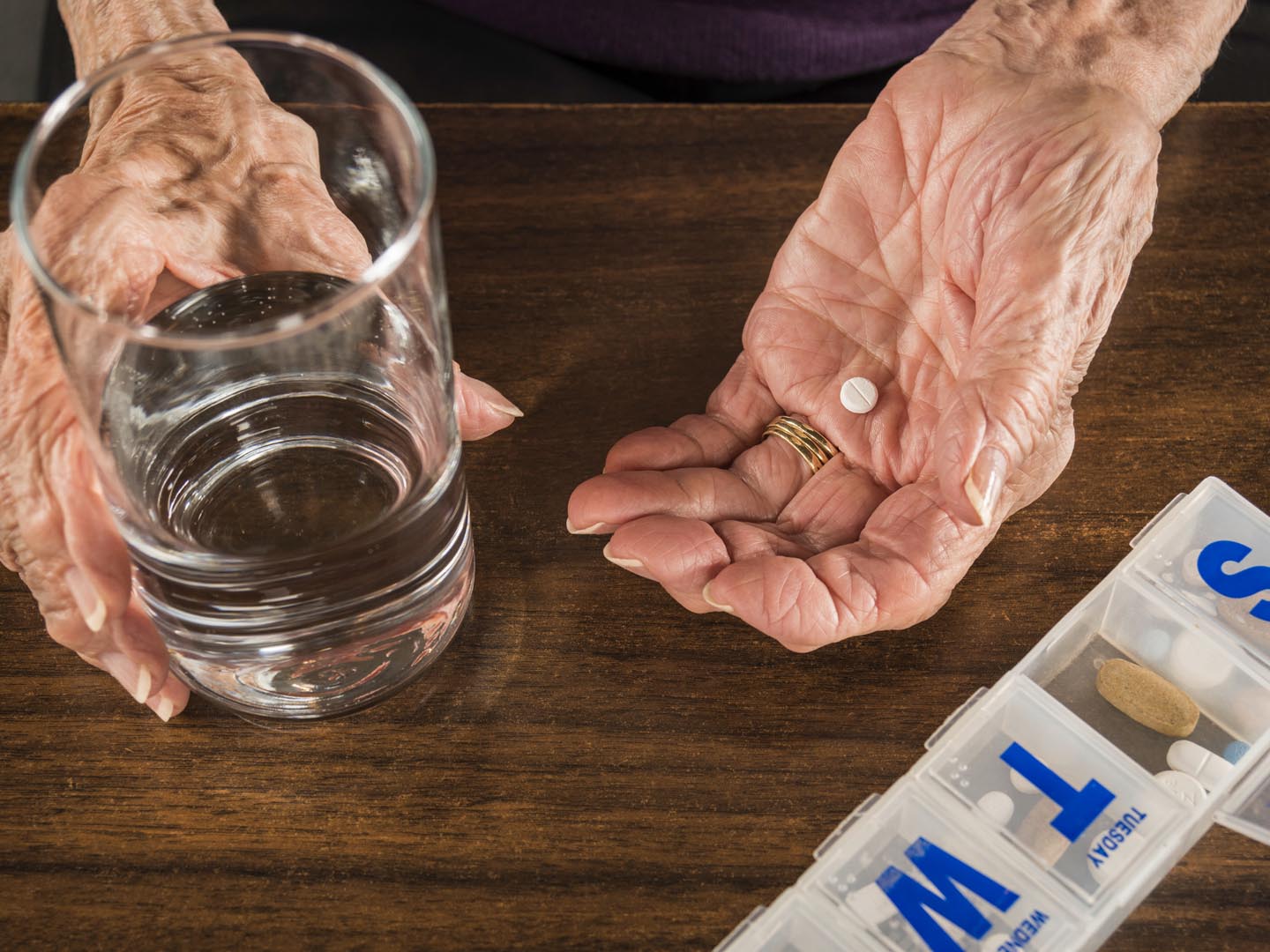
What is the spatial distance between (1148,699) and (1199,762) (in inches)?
1.7

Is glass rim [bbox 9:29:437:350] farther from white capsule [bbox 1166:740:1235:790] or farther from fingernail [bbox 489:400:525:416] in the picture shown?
white capsule [bbox 1166:740:1235:790]

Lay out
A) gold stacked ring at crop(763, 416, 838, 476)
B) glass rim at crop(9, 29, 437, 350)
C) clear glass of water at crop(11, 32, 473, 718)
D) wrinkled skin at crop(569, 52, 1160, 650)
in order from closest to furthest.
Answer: glass rim at crop(9, 29, 437, 350), clear glass of water at crop(11, 32, 473, 718), wrinkled skin at crop(569, 52, 1160, 650), gold stacked ring at crop(763, 416, 838, 476)

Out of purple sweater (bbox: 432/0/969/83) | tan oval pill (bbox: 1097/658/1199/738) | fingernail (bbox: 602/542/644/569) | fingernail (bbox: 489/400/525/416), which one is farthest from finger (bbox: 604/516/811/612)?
purple sweater (bbox: 432/0/969/83)

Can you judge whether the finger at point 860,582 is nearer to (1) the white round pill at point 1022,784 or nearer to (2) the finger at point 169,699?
(1) the white round pill at point 1022,784

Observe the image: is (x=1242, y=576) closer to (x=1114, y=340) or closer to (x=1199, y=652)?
(x=1199, y=652)

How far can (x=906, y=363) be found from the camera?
86 centimetres

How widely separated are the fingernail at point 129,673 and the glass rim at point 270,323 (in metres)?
0.20

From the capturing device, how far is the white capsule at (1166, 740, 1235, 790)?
0.68 metres

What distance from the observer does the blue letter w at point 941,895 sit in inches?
24.7

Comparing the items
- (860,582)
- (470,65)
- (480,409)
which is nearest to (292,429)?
(480,409)

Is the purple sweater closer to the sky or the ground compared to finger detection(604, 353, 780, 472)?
closer to the sky

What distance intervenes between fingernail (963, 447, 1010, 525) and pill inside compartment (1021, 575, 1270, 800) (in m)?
0.10

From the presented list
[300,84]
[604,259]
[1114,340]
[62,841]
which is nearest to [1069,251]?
[1114,340]

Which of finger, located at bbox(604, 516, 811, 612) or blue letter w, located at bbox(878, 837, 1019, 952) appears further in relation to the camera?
finger, located at bbox(604, 516, 811, 612)
